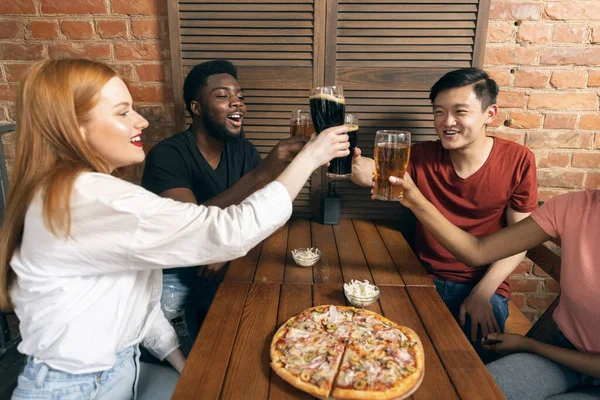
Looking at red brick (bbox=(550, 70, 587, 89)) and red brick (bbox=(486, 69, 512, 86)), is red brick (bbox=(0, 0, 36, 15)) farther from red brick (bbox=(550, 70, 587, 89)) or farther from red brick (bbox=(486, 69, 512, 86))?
red brick (bbox=(550, 70, 587, 89))

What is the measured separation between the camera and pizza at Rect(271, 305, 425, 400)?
0.92 metres

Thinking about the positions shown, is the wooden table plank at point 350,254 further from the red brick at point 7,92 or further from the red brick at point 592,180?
the red brick at point 7,92

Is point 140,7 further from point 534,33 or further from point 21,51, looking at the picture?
point 534,33

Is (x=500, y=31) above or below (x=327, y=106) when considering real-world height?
above

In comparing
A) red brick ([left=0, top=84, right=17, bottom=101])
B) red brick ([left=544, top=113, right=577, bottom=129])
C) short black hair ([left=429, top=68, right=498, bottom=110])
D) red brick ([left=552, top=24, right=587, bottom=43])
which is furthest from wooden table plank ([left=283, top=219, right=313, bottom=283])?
red brick ([left=0, top=84, right=17, bottom=101])

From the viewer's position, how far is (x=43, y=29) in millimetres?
2217

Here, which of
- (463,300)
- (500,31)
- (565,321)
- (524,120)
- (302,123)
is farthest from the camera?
(524,120)

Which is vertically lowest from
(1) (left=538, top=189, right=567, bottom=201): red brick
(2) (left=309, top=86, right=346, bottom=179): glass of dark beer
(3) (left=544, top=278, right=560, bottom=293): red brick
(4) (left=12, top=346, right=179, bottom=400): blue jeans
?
(3) (left=544, top=278, right=560, bottom=293): red brick

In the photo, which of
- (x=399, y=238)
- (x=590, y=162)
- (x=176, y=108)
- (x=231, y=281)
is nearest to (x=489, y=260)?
(x=399, y=238)

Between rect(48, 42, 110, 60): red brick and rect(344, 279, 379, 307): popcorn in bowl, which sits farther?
rect(48, 42, 110, 60): red brick

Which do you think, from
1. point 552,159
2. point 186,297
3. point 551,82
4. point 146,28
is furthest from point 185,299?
point 551,82

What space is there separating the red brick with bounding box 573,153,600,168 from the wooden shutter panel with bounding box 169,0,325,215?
1.58 m

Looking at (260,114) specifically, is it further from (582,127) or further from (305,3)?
(582,127)

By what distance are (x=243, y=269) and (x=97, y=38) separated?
1.65 metres
